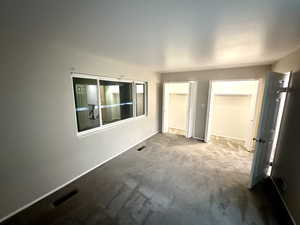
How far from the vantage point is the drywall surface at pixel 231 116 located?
423 cm

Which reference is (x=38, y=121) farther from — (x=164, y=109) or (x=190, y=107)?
(x=190, y=107)

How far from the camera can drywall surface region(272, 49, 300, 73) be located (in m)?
2.00

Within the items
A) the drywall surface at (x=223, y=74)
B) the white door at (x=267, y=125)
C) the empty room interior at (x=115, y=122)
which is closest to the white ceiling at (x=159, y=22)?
the empty room interior at (x=115, y=122)

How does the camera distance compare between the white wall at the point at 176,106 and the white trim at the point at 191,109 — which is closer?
the white trim at the point at 191,109

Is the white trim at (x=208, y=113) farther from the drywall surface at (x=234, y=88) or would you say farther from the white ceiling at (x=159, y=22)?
the white ceiling at (x=159, y=22)

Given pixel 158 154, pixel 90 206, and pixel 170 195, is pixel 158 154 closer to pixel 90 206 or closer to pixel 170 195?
pixel 170 195

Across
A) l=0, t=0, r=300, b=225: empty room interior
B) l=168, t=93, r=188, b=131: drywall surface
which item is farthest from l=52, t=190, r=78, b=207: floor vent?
l=168, t=93, r=188, b=131: drywall surface

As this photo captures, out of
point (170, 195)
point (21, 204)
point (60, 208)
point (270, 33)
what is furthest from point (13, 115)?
point (270, 33)

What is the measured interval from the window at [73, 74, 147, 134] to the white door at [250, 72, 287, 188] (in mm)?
2954

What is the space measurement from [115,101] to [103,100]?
392 mm

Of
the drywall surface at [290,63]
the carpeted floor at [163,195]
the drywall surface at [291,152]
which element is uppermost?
the drywall surface at [290,63]

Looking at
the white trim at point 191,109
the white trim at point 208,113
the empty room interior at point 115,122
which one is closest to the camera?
the empty room interior at point 115,122

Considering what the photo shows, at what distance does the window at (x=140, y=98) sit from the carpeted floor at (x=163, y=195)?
4.93 ft

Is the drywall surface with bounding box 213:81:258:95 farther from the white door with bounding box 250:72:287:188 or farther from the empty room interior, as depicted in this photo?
the white door with bounding box 250:72:287:188
